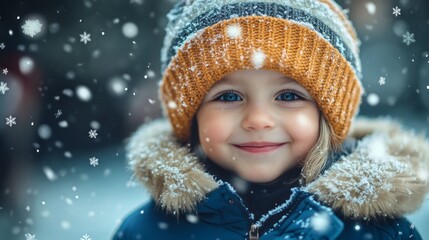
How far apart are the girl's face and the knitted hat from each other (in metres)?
0.03

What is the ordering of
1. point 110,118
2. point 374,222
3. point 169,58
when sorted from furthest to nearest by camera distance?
1. point 110,118
2. point 169,58
3. point 374,222

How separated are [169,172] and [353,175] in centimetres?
49

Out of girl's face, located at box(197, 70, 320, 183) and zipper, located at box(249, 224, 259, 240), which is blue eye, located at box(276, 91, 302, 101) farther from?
zipper, located at box(249, 224, 259, 240)

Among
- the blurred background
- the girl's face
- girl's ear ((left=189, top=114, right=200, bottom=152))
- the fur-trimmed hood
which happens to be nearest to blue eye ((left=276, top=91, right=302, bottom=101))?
the girl's face

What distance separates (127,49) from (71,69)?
0.37 m

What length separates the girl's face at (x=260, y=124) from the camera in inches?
56.3

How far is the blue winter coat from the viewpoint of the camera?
134 centimetres

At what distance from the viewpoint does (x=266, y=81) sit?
143 centimetres

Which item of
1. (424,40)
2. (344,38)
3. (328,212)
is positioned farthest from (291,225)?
(424,40)

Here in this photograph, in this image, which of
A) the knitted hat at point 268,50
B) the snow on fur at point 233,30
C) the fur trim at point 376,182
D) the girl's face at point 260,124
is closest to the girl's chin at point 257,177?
the girl's face at point 260,124

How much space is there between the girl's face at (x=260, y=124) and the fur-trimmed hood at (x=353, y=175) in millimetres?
92

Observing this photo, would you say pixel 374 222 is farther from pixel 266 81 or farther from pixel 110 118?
pixel 110 118

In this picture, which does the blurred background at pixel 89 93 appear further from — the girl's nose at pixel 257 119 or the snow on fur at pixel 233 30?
the girl's nose at pixel 257 119

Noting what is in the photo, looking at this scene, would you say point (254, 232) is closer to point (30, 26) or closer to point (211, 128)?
point (211, 128)
